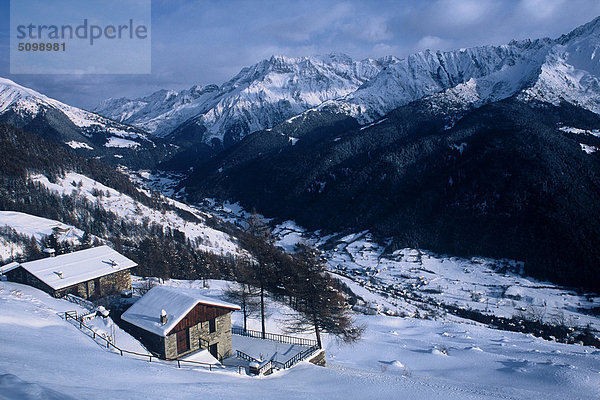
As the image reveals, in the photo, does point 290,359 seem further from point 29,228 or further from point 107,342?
point 29,228

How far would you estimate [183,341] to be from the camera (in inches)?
885

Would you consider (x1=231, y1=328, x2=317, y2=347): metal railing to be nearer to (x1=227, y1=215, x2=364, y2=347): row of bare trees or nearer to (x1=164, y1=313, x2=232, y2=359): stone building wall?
(x1=227, y1=215, x2=364, y2=347): row of bare trees

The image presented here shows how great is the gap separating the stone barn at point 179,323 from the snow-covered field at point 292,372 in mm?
1717

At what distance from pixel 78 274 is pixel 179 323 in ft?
47.1

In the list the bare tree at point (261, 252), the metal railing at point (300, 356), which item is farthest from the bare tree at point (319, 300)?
the bare tree at point (261, 252)

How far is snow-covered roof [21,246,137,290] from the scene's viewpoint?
2938 cm

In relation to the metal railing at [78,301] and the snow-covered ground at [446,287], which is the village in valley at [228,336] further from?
the snow-covered ground at [446,287]

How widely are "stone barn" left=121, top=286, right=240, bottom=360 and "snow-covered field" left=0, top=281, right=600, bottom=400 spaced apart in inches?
67.6

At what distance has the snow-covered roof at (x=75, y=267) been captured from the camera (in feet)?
96.4

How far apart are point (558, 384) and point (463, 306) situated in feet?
242

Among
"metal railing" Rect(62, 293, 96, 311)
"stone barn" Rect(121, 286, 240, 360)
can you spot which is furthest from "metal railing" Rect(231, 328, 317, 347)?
"metal railing" Rect(62, 293, 96, 311)

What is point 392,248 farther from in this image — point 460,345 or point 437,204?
point 460,345

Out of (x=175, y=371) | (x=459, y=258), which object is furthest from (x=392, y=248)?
(x=175, y=371)

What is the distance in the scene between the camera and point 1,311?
19188 millimetres
